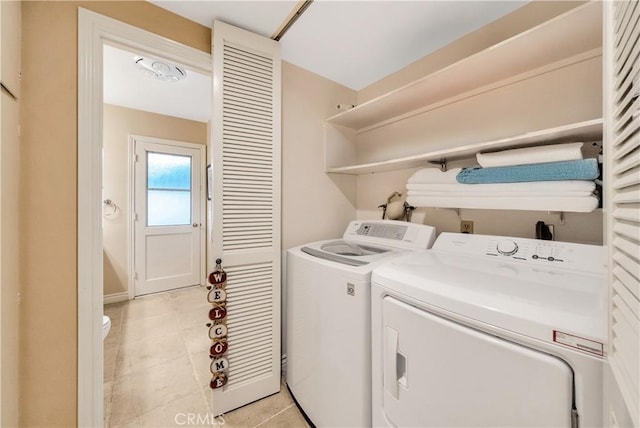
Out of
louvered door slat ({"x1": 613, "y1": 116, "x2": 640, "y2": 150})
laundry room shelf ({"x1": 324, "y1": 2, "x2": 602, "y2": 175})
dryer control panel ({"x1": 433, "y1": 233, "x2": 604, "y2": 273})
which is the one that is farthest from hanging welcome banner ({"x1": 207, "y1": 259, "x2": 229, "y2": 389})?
louvered door slat ({"x1": 613, "y1": 116, "x2": 640, "y2": 150})

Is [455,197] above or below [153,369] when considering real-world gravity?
above

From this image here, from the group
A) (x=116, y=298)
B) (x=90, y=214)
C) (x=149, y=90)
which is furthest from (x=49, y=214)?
(x=116, y=298)

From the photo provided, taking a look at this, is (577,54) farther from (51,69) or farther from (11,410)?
(11,410)

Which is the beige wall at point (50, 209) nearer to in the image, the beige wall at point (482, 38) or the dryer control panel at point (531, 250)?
the beige wall at point (482, 38)

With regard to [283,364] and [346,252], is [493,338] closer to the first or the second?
[346,252]

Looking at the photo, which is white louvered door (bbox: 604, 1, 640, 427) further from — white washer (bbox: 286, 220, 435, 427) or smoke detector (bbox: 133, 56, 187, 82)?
smoke detector (bbox: 133, 56, 187, 82)

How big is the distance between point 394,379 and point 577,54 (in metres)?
1.71

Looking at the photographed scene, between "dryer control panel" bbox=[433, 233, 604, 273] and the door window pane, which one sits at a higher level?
the door window pane

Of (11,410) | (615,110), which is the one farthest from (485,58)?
(11,410)

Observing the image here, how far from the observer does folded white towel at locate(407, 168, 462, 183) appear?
141cm

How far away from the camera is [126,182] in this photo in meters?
3.20

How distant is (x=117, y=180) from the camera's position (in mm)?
3143

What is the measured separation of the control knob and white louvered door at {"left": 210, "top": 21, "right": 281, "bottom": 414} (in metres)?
1.27

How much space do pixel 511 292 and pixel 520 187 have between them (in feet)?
2.01
